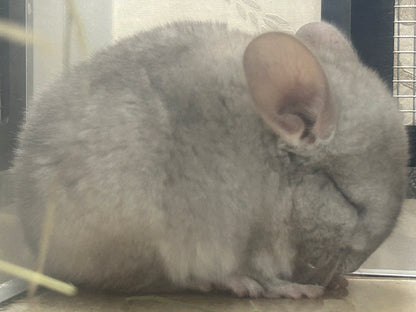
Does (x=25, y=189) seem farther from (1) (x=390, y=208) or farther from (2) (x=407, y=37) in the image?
(2) (x=407, y=37)

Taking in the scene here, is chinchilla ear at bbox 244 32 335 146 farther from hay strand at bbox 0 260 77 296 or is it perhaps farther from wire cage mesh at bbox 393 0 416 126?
hay strand at bbox 0 260 77 296

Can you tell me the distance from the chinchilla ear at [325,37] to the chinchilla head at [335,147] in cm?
6

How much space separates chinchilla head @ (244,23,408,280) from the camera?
159cm

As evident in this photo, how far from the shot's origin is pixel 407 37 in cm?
190

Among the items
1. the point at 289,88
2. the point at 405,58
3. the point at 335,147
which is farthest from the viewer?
the point at 405,58

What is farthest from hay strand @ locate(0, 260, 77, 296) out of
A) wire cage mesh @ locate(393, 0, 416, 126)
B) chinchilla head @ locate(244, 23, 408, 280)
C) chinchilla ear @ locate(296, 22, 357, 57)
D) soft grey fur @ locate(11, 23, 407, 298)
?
wire cage mesh @ locate(393, 0, 416, 126)

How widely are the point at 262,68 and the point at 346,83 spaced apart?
33 centimetres

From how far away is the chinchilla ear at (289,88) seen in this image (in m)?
1.51

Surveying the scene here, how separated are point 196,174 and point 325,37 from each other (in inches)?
24.9

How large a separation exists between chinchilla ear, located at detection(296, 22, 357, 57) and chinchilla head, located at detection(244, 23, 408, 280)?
6 centimetres

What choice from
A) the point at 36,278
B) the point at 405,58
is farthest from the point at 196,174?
the point at 405,58

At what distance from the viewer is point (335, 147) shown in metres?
1.70

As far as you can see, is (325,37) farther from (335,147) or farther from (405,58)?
(335,147)

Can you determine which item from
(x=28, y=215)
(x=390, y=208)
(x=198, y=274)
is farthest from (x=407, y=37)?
(x=28, y=215)
